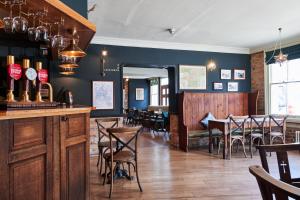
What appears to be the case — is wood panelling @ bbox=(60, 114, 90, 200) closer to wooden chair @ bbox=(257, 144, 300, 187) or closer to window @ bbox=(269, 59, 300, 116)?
wooden chair @ bbox=(257, 144, 300, 187)

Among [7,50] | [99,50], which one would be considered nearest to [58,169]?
[7,50]

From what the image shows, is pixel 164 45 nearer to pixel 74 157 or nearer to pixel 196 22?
pixel 196 22

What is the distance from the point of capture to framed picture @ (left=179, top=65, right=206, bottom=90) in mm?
6500

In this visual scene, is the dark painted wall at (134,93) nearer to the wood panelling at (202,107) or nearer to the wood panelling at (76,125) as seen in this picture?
the wood panelling at (202,107)

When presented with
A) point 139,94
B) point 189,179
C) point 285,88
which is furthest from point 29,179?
point 139,94

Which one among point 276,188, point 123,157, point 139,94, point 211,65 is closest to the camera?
point 276,188

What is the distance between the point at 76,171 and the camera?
7.32 ft

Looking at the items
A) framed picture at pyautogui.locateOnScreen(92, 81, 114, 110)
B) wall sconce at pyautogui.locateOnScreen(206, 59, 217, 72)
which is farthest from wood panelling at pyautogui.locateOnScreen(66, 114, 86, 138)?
wall sconce at pyautogui.locateOnScreen(206, 59, 217, 72)

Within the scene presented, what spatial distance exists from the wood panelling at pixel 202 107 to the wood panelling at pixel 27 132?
4390 mm

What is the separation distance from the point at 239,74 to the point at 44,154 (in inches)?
255

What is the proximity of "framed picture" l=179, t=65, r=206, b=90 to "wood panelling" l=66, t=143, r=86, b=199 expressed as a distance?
14.8 ft

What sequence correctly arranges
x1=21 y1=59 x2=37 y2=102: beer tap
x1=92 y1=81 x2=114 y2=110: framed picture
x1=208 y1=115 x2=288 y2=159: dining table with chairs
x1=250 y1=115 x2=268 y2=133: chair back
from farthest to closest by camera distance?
1. x1=92 y1=81 x2=114 y2=110: framed picture
2. x1=250 y1=115 x2=268 y2=133: chair back
3. x1=208 y1=115 x2=288 y2=159: dining table with chairs
4. x1=21 y1=59 x2=37 y2=102: beer tap

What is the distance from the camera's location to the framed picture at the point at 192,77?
6.50m

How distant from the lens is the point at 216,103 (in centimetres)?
659
